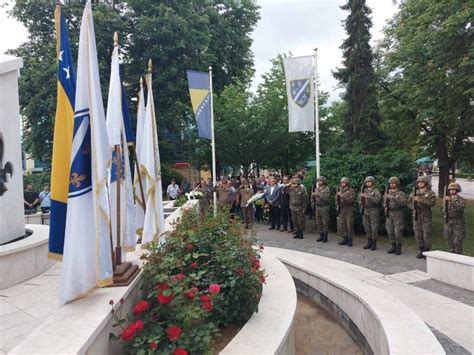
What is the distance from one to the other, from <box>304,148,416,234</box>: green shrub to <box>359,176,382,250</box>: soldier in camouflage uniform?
117cm

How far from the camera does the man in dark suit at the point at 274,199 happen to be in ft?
40.3

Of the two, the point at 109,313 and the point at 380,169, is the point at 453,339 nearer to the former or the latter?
the point at 109,313

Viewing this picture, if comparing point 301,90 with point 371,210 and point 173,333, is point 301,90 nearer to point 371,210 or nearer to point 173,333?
point 371,210

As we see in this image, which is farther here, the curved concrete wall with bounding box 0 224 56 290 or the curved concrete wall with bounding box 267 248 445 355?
the curved concrete wall with bounding box 0 224 56 290

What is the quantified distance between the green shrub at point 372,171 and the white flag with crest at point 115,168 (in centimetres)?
707

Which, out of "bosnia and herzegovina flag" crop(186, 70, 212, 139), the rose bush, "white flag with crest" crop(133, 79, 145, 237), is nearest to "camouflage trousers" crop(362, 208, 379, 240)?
the rose bush

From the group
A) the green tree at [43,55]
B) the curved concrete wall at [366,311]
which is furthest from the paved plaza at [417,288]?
the green tree at [43,55]

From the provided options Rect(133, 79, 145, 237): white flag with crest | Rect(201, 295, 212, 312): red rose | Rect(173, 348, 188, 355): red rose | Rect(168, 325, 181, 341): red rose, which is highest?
Rect(133, 79, 145, 237): white flag with crest

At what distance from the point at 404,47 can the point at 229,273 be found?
13858mm

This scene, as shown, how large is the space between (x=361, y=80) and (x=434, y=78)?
257cm

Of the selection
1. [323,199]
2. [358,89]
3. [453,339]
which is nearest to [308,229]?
[323,199]

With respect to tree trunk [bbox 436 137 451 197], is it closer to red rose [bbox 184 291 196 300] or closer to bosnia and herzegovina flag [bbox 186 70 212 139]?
bosnia and herzegovina flag [bbox 186 70 212 139]

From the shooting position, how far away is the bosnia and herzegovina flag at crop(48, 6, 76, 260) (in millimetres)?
3547

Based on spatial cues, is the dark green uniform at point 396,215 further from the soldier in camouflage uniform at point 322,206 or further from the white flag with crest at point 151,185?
the white flag with crest at point 151,185
